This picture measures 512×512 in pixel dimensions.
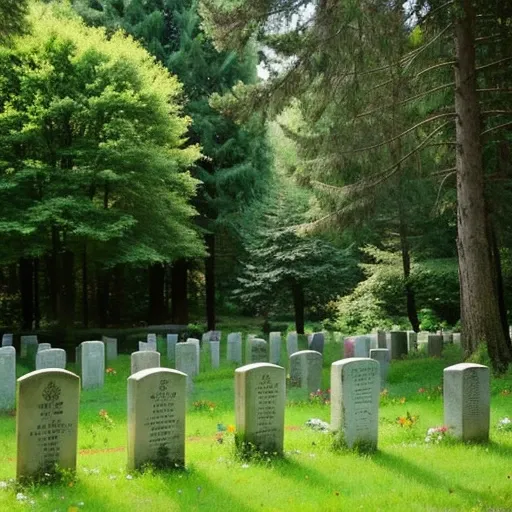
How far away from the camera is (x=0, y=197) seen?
2127cm

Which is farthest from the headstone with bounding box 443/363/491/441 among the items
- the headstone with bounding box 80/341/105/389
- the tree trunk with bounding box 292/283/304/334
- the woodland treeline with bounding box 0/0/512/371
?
the tree trunk with bounding box 292/283/304/334

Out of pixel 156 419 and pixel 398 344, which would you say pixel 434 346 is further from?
pixel 156 419

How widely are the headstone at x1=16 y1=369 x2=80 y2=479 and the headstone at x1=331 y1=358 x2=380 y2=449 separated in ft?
10.3

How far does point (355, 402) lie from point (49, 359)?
772 cm

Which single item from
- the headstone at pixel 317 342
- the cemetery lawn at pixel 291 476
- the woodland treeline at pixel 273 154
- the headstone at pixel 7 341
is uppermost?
the woodland treeline at pixel 273 154

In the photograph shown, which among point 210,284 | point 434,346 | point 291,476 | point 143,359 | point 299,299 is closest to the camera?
point 291,476

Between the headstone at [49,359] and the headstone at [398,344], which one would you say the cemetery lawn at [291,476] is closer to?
the headstone at [49,359]

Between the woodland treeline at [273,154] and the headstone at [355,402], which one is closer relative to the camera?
the headstone at [355,402]

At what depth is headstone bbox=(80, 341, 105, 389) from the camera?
14.9 meters

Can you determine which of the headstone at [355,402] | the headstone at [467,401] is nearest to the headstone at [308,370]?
the headstone at [467,401]

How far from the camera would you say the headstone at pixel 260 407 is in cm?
823

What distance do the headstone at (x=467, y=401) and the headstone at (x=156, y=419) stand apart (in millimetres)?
3488

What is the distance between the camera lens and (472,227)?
1462 cm

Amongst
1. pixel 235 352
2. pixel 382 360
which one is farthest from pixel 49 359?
pixel 382 360
